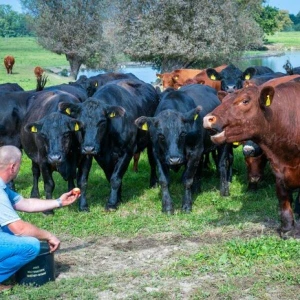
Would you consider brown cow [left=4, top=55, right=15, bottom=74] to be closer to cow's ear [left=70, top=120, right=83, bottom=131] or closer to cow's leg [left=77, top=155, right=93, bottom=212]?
cow's leg [left=77, top=155, right=93, bottom=212]

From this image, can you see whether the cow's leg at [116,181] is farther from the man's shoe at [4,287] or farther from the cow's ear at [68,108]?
the man's shoe at [4,287]

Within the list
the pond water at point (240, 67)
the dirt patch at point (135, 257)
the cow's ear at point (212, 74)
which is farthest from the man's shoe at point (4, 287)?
the pond water at point (240, 67)

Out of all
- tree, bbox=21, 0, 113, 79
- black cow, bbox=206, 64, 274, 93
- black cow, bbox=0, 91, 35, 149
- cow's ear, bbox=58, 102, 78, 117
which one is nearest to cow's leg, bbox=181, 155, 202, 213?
cow's ear, bbox=58, 102, 78, 117

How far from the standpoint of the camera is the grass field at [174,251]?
5.25 metres

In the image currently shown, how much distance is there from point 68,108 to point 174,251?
2.95 m

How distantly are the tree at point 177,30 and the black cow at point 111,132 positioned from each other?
2187 centimetres

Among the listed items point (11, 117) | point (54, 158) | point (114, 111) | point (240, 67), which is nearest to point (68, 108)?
point (114, 111)

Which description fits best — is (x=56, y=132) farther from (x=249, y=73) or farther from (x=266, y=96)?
(x=249, y=73)

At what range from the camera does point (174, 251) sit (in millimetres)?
6355

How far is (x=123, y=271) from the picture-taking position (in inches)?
228

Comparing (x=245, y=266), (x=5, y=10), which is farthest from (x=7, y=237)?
(x=5, y=10)

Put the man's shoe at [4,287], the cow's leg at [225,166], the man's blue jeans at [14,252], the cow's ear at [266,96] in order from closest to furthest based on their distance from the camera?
the man's blue jeans at [14,252] < the man's shoe at [4,287] < the cow's ear at [266,96] < the cow's leg at [225,166]

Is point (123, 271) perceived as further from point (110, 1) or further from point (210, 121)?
point (110, 1)

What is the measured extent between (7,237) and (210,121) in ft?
7.75
